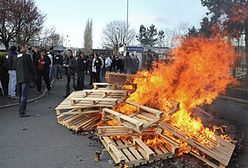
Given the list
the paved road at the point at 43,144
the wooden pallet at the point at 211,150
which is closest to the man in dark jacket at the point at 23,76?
the paved road at the point at 43,144

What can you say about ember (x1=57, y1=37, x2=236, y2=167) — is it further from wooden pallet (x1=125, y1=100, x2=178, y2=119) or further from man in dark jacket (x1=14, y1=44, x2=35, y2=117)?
man in dark jacket (x1=14, y1=44, x2=35, y2=117)

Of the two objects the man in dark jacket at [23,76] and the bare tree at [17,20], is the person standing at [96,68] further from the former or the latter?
the bare tree at [17,20]

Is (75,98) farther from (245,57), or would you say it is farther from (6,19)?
(6,19)

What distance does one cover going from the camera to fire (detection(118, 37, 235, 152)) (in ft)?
24.1

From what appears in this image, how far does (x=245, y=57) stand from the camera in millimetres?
19094

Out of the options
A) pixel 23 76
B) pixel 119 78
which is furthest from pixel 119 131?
pixel 23 76

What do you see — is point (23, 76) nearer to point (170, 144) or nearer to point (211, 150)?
point (170, 144)

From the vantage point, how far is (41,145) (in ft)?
22.4

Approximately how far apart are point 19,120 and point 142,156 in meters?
4.54

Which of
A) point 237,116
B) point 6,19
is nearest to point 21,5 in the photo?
point 6,19

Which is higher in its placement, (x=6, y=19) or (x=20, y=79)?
(x=6, y=19)

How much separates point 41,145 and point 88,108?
183 cm

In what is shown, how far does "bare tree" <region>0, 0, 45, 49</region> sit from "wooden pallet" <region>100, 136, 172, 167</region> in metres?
22.8

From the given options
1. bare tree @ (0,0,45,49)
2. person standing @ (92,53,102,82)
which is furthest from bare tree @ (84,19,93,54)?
person standing @ (92,53,102,82)
